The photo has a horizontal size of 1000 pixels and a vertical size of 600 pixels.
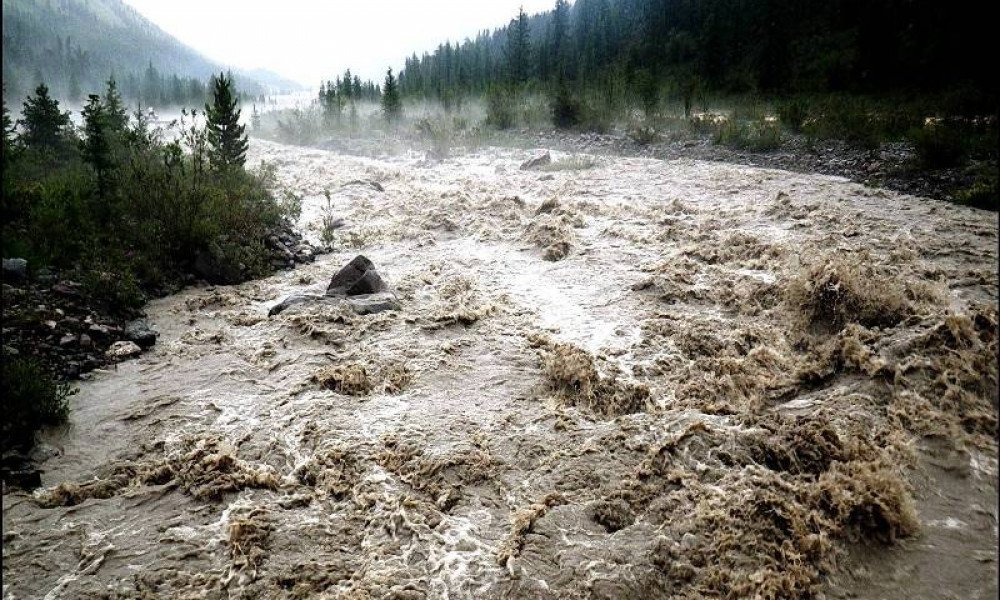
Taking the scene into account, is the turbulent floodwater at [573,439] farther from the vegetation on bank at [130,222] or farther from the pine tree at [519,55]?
the pine tree at [519,55]

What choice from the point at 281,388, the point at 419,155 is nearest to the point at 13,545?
the point at 281,388

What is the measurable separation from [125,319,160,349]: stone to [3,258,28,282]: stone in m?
1.76

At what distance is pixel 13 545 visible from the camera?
4.14 meters

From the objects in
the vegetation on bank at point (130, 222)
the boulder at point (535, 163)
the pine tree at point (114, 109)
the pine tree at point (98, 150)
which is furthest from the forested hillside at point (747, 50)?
the pine tree at point (114, 109)

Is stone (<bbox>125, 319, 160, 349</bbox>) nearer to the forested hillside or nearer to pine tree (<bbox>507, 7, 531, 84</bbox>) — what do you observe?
the forested hillside

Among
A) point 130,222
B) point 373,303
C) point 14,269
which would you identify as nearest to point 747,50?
point 373,303

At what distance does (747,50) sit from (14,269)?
1848 inches

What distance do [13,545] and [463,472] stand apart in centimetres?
381

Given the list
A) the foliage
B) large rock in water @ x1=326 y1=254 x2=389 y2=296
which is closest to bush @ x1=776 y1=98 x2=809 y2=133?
large rock in water @ x1=326 y1=254 x2=389 y2=296

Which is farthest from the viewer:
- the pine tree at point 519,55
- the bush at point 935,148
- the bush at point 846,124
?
the pine tree at point 519,55

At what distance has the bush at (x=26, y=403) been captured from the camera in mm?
5180

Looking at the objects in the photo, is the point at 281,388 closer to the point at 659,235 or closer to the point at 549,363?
the point at 549,363

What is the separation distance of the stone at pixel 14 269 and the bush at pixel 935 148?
1273 cm

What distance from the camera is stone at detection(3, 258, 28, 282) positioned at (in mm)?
7656
